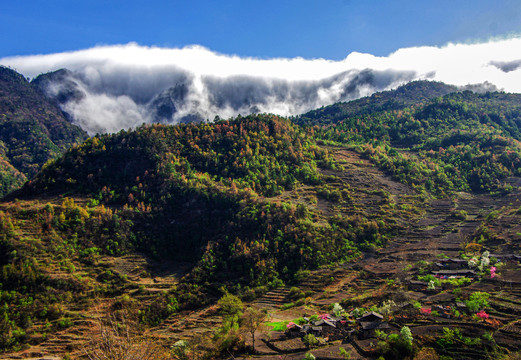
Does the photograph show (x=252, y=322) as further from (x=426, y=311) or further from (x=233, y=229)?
(x=233, y=229)

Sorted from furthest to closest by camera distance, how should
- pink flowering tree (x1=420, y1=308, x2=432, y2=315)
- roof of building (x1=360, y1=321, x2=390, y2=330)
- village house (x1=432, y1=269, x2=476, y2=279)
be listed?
village house (x1=432, y1=269, x2=476, y2=279), pink flowering tree (x1=420, y1=308, x2=432, y2=315), roof of building (x1=360, y1=321, x2=390, y2=330)

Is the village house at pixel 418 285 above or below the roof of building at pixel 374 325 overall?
below

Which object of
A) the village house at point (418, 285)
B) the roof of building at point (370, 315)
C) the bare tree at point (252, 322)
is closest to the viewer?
the roof of building at point (370, 315)

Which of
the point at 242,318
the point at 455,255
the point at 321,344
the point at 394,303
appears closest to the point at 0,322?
the point at 242,318

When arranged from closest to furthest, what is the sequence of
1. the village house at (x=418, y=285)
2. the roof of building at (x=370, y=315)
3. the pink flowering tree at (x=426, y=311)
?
the roof of building at (x=370, y=315), the pink flowering tree at (x=426, y=311), the village house at (x=418, y=285)

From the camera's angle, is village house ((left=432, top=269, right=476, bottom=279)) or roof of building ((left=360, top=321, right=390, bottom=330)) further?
village house ((left=432, top=269, right=476, bottom=279))

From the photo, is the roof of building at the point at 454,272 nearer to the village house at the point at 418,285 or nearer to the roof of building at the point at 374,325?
the village house at the point at 418,285

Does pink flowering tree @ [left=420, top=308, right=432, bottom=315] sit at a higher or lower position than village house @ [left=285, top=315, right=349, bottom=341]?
higher

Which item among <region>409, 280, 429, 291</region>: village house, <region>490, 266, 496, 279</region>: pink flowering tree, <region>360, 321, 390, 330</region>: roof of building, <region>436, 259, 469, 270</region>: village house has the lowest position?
<region>409, 280, 429, 291</region>: village house

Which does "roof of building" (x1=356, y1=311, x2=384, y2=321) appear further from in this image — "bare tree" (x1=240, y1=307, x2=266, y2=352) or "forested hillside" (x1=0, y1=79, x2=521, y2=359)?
"bare tree" (x1=240, y1=307, x2=266, y2=352)

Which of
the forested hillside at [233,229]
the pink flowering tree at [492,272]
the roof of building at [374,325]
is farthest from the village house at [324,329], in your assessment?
the pink flowering tree at [492,272]

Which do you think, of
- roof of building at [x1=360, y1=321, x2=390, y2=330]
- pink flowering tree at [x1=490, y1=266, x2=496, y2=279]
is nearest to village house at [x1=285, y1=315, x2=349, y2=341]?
roof of building at [x1=360, y1=321, x2=390, y2=330]

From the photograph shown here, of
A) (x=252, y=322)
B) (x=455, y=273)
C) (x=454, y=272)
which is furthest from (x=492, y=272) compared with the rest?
(x=252, y=322)

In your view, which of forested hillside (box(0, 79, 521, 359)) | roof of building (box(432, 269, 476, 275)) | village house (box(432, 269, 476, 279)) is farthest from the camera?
forested hillside (box(0, 79, 521, 359))
